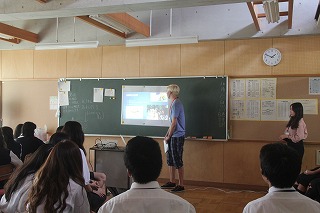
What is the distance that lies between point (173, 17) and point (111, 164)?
110 inches

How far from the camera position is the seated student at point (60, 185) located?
2.02 m

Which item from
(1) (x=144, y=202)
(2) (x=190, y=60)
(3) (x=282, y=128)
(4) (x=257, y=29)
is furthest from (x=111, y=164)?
(1) (x=144, y=202)

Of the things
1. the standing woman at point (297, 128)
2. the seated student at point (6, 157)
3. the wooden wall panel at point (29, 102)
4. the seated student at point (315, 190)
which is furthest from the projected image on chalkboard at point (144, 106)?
the seated student at point (6, 157)

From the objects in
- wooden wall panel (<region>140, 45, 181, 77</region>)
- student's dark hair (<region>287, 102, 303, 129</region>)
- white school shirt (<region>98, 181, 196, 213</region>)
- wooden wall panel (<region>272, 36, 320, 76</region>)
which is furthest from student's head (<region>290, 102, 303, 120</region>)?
white school shirt (<region>98, 181, 196, 213</region>)

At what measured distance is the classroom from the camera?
5445 millimetres

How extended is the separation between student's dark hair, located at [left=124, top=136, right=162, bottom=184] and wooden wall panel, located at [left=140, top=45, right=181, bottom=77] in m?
4.54

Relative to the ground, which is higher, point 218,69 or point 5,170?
point 218,69

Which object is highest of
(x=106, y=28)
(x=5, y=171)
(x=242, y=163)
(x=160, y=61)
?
(x=106, y=28)

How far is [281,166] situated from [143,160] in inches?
25.7

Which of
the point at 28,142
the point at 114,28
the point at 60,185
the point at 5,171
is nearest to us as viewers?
the point at 60,185

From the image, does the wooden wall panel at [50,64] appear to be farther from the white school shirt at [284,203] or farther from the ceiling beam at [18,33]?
the white school shirt at [284,203]

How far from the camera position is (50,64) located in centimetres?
698

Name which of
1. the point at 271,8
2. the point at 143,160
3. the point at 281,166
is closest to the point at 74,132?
the point at 143,160

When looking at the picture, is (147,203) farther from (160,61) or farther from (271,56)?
(160,61)
